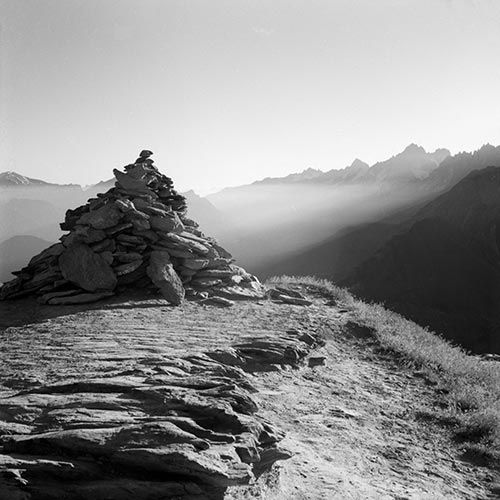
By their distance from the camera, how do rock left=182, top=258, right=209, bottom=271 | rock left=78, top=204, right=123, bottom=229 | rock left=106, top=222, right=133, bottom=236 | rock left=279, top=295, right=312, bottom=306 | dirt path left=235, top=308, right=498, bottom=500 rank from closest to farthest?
dirt path left=235, top=308, right=498, bottom=500, rock left=78, top=204, right=123, bottom=229, rock left=106, top=222, right=133, bottom=236, rock left=182, top=258, right=209, bottom=271, rock left=279, top=295, right=312, bottom=306

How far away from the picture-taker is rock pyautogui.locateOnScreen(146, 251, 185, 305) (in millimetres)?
13453

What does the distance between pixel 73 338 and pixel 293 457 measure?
20.8 feet

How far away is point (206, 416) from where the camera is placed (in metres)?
5.22

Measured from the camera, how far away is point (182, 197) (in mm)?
18125

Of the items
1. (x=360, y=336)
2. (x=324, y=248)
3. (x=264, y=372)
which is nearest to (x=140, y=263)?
(x=264, y=372)

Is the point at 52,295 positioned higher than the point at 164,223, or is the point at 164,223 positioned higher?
the point at 164,223

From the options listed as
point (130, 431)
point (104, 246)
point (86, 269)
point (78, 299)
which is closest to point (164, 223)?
point (104, 246)

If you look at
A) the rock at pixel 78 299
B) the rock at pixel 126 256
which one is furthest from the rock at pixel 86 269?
the rock at pixel 126 256

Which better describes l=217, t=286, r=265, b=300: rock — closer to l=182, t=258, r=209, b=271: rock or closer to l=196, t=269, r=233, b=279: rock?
l=196, t=269, r=233, b=279: rock

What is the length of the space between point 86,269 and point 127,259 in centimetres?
139

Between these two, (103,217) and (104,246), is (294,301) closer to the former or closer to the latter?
(104,246)

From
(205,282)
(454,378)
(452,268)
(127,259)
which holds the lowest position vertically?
(452,268)

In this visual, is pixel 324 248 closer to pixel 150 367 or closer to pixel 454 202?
pixel 454 202

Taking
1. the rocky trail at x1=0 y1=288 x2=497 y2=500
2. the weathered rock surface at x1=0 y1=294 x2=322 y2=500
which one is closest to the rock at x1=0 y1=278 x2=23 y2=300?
the rocky trail at x1=0 y1=288 x2=497 y2=500
